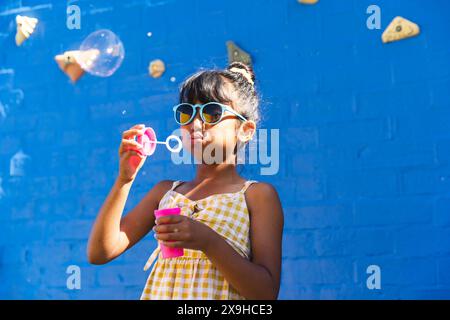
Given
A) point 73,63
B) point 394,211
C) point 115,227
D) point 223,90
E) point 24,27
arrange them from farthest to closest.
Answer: point 24,27 < point 73,63 < point 394,211 < point 223,90 < point 115,227

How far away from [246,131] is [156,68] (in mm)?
941

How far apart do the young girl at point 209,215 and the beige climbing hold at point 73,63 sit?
3.57 ft

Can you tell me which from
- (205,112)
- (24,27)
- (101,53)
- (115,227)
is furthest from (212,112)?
(24,27)

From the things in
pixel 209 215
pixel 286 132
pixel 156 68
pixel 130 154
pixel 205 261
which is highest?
pixel 156 68

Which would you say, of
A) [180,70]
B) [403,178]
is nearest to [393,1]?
[403,178]

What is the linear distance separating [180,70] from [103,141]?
1.57 ft

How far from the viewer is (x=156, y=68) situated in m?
2.82

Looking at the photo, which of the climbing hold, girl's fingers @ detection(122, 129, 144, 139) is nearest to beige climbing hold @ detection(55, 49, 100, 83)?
the climbing hold

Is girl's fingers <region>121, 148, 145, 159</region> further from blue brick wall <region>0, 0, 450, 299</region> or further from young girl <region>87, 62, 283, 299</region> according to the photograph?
blue brick wall <region>0, 0, 450, 299</region>

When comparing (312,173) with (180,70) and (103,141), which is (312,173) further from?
(103,141)

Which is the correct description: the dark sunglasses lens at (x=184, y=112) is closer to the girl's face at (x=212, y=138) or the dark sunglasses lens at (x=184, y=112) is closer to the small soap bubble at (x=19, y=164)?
the girl's face at (x=212, y=138)

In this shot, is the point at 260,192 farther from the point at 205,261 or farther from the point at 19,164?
the point at 19,164

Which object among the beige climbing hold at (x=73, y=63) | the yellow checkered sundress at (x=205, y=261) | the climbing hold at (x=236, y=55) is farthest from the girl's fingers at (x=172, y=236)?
the beige climbing hold at (x=73, y=63)

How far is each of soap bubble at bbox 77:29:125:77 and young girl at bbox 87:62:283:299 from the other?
3.03 feet
